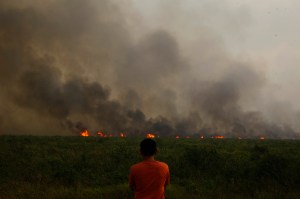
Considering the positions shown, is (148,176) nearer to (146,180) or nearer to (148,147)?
(146,180)

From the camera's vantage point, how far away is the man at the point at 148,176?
534cm

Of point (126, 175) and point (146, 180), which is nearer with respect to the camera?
point (146, 180)

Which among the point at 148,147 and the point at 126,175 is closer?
the point at 148,147

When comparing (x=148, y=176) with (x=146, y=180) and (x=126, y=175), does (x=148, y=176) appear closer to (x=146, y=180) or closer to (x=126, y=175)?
(x=146, y=180)

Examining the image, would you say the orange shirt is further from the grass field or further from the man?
the grass field

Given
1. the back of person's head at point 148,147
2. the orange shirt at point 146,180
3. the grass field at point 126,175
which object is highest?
the back of person's head at point 148,147

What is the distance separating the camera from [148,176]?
211 inches

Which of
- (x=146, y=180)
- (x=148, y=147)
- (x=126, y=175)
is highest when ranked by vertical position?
(x=148, y=147)

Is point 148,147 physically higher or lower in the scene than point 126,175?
higher

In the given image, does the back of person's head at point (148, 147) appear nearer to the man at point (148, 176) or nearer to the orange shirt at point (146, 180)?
the man at point (148, 176)

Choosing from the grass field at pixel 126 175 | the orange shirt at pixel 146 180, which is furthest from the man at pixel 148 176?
the grass field at pixel 126 175

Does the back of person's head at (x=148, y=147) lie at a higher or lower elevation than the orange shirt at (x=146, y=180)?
higher

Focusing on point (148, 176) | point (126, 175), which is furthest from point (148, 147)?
point (126, 175)

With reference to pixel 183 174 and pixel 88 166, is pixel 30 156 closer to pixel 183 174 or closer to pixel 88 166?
pixel 88 166
